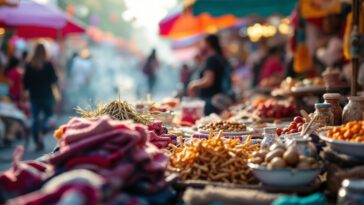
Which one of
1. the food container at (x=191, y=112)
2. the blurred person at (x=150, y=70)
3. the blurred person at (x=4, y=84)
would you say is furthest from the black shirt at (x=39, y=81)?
the blurred person at (x=150, y=70)

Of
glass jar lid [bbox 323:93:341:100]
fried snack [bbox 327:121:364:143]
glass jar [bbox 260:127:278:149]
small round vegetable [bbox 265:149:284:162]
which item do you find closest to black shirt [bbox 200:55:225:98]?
glass jar lid [bbox 323:93:341:100]

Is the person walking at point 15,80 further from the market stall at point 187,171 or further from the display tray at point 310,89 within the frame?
the market stall at point 187,171

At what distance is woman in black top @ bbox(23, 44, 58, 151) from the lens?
11.3m

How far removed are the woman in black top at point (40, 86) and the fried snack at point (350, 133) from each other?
9.03 meters

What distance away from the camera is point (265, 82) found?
1257 centimetres

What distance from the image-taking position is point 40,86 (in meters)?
11.5

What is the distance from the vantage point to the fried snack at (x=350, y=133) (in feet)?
10.1

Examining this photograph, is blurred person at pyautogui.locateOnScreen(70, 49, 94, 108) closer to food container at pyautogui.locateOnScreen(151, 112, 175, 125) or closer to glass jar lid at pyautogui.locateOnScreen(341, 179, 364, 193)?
food container at pyautogui.locateOnScreen(151, 112, 175, 125)

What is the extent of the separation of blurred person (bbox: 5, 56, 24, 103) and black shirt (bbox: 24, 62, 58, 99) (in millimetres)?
1939

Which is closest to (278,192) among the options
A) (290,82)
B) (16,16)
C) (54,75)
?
(290,82)

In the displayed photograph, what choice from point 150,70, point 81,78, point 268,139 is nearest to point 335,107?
point 268,139

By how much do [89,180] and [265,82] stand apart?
10.5 meters

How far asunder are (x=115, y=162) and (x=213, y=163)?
0.79 m

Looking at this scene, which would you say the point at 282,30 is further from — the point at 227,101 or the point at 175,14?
the point at 227,101
